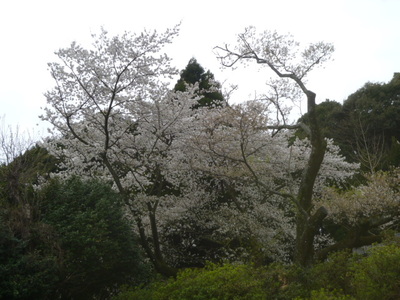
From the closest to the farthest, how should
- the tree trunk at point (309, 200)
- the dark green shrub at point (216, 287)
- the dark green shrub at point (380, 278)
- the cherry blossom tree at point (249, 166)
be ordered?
the dark green shrub at point (380, 278) < the dark green shrub at point (216, 287) < the tree trunk at point (309, 200) < the cherry blossom tree at point (249, 166)

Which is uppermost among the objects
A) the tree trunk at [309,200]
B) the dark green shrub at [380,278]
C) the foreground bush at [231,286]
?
the tree trunk at [309,200]

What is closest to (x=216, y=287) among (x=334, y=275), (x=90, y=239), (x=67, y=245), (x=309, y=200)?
(x=334, y=275)

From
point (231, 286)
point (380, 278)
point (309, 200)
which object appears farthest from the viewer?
point (309, 200)

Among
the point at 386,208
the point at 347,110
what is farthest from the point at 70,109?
the point at 347,110

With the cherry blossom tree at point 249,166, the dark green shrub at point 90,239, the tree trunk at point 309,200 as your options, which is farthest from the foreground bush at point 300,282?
the cherry blossom tree at point 249,166

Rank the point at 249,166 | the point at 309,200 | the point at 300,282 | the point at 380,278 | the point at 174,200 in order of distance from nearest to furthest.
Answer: the point at 380,278 < the point at 300,282 < the point at 309,200 < the point at 249,166 < the point at 174,200

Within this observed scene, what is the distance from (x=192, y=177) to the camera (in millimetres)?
10625

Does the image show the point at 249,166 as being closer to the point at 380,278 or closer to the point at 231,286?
the point at 231,286

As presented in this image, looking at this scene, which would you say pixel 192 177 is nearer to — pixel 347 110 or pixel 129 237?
pixel 129 237

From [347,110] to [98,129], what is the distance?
726 inches

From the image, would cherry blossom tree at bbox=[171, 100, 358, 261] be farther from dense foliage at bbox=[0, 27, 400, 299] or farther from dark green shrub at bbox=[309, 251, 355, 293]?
dark green shrub at bbox=[309, 251, 355, 293]

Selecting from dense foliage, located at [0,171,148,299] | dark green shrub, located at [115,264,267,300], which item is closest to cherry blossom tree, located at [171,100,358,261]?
dense foliage, located at [0,171,148,299]

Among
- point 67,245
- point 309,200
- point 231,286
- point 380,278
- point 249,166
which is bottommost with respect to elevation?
point 380,278

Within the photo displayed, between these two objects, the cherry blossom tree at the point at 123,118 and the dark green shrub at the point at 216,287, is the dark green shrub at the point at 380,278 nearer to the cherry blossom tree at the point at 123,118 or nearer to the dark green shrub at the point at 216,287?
the dark green shrub at the point at 216,287
